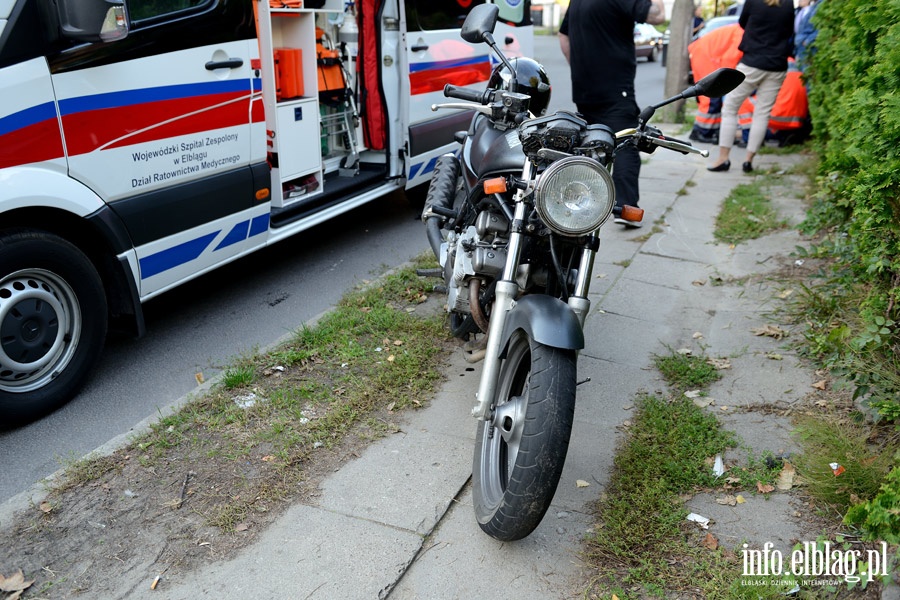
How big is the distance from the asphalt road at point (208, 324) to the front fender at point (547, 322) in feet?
6.42

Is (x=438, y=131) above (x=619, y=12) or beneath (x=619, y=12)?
beneath

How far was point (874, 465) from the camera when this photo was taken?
2.90 meters

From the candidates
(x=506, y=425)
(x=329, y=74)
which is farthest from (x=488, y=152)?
(x=329, y=74)

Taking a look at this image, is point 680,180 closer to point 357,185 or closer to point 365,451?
point 357,185

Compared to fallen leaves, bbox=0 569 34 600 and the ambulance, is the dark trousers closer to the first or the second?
the ambulance

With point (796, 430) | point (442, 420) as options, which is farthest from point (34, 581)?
point (796, 430)

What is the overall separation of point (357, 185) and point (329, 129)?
63 centimetres

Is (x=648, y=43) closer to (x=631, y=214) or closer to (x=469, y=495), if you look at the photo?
(x=631, y=214)

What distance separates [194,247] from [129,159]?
633 millimetres

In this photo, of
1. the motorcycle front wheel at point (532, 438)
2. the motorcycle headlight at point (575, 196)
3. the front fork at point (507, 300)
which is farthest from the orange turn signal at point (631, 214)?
the motorcycle front wheel at point (532, 438)

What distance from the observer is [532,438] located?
246cm

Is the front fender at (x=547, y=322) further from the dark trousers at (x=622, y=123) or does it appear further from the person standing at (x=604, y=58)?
the person standing at (x=604, y=58)

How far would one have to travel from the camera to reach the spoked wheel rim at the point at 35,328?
3367 millimetres

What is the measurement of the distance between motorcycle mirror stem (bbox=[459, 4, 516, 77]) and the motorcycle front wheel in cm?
134
